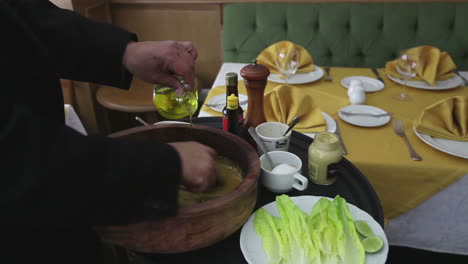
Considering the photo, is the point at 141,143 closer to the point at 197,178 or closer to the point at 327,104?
the point at 197,178

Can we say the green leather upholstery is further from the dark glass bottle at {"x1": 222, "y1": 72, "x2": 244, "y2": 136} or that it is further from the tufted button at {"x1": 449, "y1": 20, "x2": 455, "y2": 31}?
the dark glass bottle at {"x1": 222, "y1": 72, "x2": 244, "y2": 136}

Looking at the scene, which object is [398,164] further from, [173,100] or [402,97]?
[173,100]

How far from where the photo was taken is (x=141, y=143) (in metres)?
0.52

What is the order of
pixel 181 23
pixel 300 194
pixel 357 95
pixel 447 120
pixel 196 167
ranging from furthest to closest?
pixel 181 23, pixel 357 95, pixel 447 120, pixel 300 194, pixel 196 167

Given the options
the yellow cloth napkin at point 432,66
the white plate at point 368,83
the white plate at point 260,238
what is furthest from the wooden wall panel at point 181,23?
the white plate at point 260,238

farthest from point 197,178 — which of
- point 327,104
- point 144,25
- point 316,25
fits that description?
point 144,25

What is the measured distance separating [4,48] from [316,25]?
1.81m

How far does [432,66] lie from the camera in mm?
1435

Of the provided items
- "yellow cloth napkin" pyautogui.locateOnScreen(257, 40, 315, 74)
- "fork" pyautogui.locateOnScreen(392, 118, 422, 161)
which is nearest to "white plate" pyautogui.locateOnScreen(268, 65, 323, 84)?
"yellow cloth napkin" pyautogui.locateOnScreen(257, 40, 315, 74)

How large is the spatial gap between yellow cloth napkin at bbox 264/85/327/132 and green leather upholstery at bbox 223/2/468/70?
3.11ft

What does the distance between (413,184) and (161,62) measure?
734 millimetres

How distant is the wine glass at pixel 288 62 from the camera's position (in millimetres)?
1404

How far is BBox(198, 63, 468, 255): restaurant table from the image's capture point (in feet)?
3.07

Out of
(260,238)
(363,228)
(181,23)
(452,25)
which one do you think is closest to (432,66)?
(452,25)
